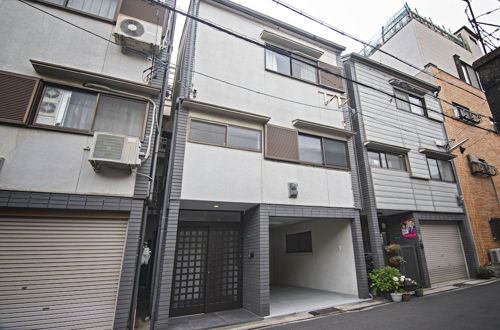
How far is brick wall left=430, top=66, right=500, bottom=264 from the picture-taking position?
35.7ft

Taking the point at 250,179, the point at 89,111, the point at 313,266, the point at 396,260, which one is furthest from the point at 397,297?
the point at 89,111

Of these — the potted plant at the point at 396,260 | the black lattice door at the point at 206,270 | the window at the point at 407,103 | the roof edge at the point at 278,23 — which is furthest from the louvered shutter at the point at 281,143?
the window at the point at 407,103

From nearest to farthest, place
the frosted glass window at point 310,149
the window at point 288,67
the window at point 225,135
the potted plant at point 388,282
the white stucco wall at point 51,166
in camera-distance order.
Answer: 1. the white stucco wall at point 51,166
2. the window at point 225,135
3. the potted plant at point 388,282
4. the frosted glass window at point 310,149
5. the window at point 288,67

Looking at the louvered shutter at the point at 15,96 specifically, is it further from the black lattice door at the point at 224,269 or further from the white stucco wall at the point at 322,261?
the white stucco wall at the point at 322,261

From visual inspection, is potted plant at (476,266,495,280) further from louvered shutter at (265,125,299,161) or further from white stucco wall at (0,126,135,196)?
white stucco wall at (0,126,135,196)

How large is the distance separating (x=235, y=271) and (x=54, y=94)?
666 cm

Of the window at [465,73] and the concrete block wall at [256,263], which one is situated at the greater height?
the window at [465,73]

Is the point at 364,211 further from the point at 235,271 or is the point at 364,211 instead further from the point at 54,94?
the point at 54,94

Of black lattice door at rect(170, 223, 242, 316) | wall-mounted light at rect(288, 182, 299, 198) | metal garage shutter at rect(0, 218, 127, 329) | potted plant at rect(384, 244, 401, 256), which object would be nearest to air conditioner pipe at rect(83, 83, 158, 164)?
metal garage shutter at rect(0, 218, 127, 329)

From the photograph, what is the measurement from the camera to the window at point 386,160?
31.3 ft

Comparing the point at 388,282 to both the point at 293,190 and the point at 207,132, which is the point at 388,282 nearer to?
the point at 293,190

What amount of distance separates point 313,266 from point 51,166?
9231 millimetres

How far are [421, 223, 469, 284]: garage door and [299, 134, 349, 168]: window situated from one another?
494 cm

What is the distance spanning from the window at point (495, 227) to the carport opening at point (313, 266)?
869cm
